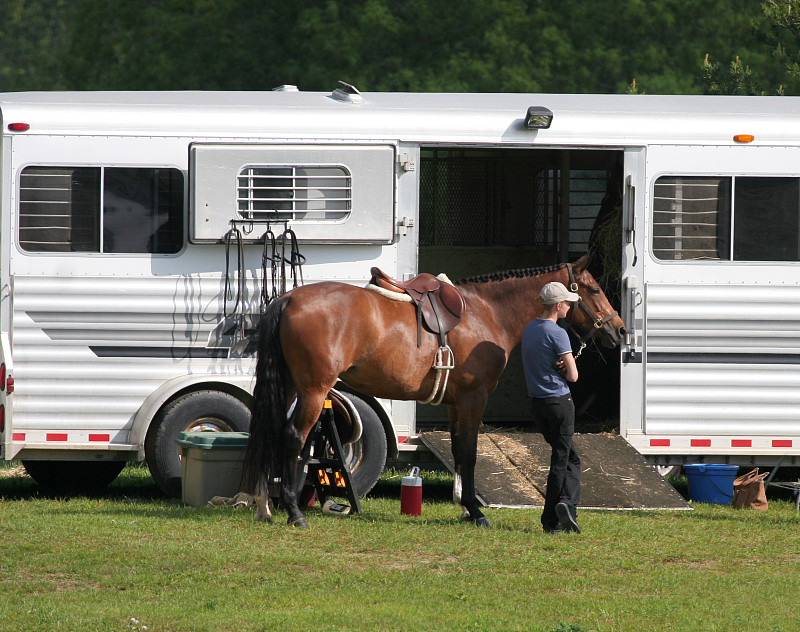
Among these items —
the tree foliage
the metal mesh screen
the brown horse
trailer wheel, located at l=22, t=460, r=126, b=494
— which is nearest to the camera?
the brown horse

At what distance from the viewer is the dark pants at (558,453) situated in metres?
7.31

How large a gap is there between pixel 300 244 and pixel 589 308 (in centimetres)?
223

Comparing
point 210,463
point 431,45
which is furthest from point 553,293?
point 431,45

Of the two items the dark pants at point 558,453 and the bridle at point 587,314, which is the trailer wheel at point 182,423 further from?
the bridle at point 587,314

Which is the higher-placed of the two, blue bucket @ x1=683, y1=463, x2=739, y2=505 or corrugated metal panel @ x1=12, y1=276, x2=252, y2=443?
corrugated metal panel @ x1=12, y1=276, x2=252, y2=443

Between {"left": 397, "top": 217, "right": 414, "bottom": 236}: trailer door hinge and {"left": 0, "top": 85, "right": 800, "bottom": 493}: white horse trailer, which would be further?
{"left": 397, "top": 217, "right": 414, "bottom": 236}: trailer door hinge

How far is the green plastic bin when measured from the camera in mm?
7926

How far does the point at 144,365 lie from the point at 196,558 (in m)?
2.30

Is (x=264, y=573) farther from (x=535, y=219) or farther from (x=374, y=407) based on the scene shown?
(x=535, y=219)

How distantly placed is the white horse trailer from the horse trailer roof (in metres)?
0.02

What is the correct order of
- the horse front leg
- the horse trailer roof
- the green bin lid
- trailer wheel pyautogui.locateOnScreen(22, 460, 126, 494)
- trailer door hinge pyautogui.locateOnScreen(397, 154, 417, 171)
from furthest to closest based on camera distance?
trailer wheel pyautogui.locateOnScreen(22, 460, 126, 494) < trailer door hinge pyautogui.locateOnScreen(397, 154, 417, 171) < the horse trailer roof < the green bin lid < the horse front leg

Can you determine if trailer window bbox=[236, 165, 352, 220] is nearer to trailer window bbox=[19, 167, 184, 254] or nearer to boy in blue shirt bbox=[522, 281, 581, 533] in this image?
trailer window bbox=[19, 167, 184, 254]

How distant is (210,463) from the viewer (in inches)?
314

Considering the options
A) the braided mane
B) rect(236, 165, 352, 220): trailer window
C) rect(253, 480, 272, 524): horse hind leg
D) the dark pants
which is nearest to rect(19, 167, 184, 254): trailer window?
rect(236, 165, 352, 220): trailer window
